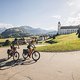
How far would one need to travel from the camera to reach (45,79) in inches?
408

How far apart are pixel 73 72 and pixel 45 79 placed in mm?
2453

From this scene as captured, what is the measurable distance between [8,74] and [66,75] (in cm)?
372

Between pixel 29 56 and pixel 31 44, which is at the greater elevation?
pixel 31 44

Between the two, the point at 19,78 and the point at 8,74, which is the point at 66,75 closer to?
the point at 19,78

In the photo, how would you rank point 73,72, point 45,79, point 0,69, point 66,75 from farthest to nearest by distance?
1. point 0,69
2. point 73,72
3. point 66,75
4. point 45,79

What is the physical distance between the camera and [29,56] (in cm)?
1719

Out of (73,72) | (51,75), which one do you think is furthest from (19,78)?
Result: (73,72)

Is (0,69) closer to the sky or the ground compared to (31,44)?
closer to the ground

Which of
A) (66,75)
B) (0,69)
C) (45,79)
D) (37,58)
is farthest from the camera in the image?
(37,58)

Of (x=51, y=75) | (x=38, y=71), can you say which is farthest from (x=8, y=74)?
(x=51, y=75)

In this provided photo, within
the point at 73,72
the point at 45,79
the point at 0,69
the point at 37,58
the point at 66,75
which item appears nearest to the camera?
the point at 45,79

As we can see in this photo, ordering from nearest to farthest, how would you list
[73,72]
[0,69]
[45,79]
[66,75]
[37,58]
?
[45,79]
[66,75]
[73,72]
[0,69]
[37,58]

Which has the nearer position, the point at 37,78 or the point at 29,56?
the point at 37,78

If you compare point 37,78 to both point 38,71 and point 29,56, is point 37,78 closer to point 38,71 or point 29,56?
point 38,71
